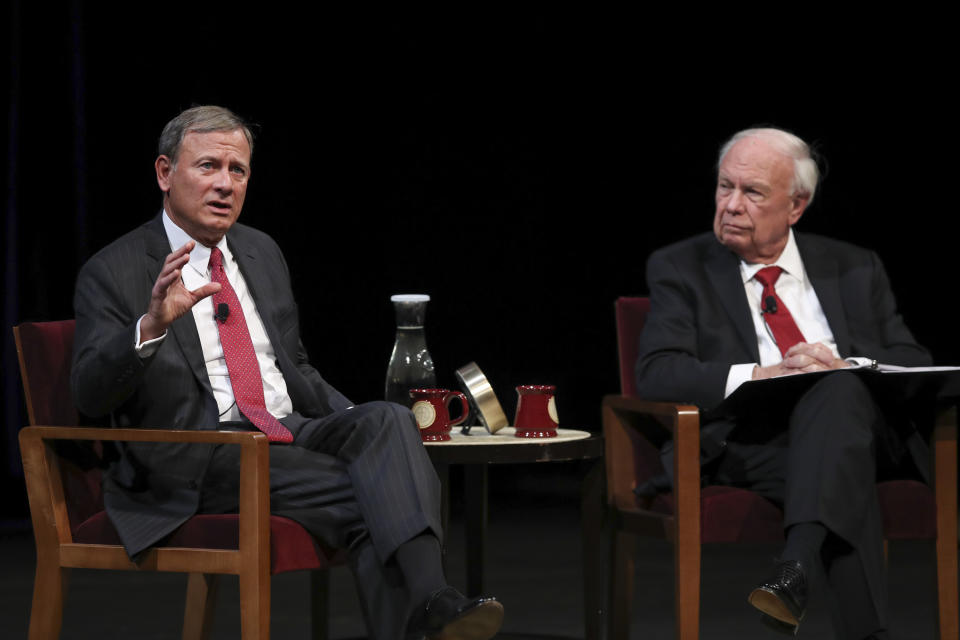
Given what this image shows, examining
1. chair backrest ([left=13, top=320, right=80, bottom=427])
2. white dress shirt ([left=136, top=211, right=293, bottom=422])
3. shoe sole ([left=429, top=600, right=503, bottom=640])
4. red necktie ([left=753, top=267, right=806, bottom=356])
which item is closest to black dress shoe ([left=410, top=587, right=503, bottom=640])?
shoe sole ([left=429, top=600, right=503, bottom=640])

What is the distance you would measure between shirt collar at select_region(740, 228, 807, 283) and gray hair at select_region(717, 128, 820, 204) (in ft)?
0.44

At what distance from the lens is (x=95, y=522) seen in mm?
2459

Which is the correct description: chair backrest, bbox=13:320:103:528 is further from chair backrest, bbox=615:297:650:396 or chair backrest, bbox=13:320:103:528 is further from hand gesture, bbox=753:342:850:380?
hand gesture, bbox=753:342:850:380

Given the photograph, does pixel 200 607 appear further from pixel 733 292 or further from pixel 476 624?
pixel 733 292

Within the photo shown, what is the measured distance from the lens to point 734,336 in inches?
121

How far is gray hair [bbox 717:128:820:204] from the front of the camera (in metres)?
3.25

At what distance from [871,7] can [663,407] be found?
3.24 m

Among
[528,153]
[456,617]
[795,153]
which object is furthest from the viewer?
[528,153]

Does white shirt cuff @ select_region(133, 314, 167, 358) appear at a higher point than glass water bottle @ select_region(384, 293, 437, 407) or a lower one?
higher

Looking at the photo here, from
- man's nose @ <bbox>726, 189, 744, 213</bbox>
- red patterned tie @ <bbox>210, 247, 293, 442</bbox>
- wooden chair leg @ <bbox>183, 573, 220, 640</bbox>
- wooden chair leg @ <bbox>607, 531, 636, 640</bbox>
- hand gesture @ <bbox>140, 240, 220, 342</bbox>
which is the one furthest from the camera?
man's nose @ <bbox>726, 189, 744, 213</bbox>

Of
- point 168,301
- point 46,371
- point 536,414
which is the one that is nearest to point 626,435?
point 536,414

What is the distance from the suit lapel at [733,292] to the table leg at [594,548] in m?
0.46

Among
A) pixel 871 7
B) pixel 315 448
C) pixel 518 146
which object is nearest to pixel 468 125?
pixel 518 146

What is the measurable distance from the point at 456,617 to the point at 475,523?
3.24ft
